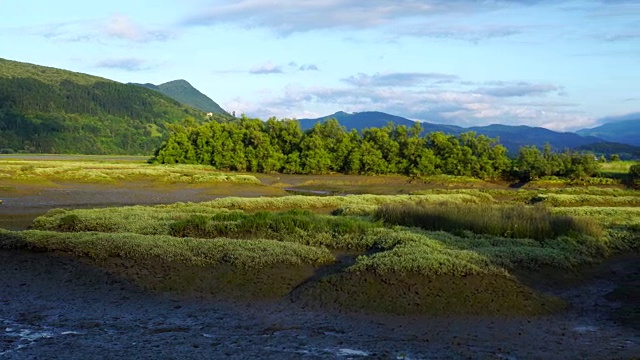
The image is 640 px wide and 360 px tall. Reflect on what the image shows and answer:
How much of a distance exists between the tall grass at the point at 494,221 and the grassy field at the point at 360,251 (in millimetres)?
53

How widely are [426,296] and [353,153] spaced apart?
73.2m

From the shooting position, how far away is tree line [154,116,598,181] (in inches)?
3157

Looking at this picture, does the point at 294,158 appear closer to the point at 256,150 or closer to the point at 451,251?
the point at 256,150

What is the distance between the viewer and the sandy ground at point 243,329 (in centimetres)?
1132

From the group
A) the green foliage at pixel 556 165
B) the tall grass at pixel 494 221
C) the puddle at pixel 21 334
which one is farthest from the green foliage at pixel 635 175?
the puddle at pixel 21 334

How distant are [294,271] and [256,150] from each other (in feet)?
245

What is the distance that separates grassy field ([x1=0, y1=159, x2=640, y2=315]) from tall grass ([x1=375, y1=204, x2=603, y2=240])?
0.05 m

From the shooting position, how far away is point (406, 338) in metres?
12.6

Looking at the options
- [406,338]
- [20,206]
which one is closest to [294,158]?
[20,206]

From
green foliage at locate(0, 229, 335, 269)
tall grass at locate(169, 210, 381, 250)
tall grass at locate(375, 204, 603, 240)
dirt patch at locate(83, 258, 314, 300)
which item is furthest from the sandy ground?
tall grass at locate(169, 210, 381, 250)

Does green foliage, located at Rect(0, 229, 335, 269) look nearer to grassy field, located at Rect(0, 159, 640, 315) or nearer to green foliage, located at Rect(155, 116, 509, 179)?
grassy field, located at Rect(0, 159, 640, 315)

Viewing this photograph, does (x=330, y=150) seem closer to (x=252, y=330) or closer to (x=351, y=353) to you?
(x=252, y=330)

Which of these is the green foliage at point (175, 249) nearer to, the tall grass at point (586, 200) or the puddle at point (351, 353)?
the puddle at point (351, 353)

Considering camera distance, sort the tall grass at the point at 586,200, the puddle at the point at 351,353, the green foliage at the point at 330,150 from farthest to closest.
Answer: the green foliage at the point at 330,150 → the tall grass at the point at 586,200 → the puddle at the point at 351,353
